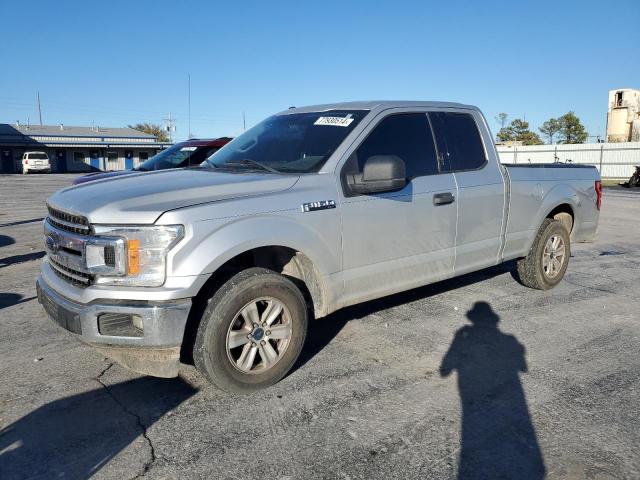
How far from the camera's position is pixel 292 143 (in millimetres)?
4535

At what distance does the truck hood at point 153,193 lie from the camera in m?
3.19

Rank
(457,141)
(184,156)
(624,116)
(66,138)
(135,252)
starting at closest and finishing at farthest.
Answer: (135,252) < (457,141) < (184,156) < (624,116) < (66,138)

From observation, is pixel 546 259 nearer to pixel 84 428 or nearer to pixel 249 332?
pixel 249 332

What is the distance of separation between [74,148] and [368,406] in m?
58.1

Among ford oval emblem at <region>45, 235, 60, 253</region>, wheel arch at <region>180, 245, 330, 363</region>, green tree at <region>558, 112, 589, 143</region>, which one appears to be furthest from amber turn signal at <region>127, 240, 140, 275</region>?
green tree at <region>558, 112, 589, 143</region>

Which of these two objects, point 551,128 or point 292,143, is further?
point 551,128

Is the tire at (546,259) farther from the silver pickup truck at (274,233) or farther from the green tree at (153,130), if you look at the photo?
the green tree at (153,130)

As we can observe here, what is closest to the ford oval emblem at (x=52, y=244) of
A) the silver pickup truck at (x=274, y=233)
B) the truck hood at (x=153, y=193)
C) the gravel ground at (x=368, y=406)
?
the silver pickup truck at (x=274, y=233)

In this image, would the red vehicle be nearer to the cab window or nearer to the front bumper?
the cab window

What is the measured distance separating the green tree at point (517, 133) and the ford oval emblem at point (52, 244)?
84273 mm

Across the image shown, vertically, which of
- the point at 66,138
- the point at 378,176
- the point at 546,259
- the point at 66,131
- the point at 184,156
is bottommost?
the point at 546,259

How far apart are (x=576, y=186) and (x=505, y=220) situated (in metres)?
1.53

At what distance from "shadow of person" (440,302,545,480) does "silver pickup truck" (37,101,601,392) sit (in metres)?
0.70

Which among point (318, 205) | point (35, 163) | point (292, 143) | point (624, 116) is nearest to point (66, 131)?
point (35, 163)
